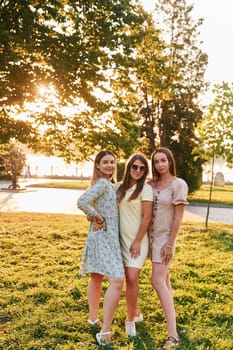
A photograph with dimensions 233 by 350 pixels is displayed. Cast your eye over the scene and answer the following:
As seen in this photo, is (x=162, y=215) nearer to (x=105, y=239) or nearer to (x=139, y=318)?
(x=105, y=239)

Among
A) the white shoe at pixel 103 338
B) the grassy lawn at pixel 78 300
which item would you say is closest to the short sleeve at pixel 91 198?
the white shoe at pixel 103 338

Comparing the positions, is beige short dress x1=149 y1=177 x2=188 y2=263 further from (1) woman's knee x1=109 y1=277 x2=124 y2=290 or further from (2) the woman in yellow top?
(1) woman's knee x1=109 y1=277 x2=124 y2=290

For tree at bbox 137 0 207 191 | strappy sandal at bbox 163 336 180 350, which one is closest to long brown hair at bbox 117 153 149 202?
strappy sandal at bbox 163 336 180 350

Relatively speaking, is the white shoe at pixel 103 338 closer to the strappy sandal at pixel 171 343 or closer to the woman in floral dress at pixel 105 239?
the woman in floral dress at pixel 105 239

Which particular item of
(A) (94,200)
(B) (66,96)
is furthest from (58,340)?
(B) (66,96)

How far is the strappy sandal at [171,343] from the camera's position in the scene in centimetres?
410

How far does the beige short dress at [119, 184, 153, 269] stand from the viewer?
166 inches

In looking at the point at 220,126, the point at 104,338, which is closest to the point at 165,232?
the point at 104,338

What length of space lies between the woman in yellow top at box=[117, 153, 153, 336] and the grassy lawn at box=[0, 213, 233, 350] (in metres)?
0.66

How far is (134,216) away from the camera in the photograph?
4238 mm

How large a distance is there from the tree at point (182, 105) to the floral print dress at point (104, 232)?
18811 mm

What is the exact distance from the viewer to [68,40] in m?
8.88

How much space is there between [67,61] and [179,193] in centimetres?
521

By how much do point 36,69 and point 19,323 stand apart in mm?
5752
